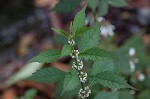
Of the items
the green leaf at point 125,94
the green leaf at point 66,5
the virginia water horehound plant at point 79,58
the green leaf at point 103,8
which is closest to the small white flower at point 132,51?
the green leaf at point 125,94

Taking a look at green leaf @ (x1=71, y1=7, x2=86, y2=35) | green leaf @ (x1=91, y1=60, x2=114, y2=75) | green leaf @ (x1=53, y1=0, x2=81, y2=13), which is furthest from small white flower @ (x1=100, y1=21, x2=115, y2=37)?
green leaf @ (x1=71, y1=7, x2=86, y2=35)

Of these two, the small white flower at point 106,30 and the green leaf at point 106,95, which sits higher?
the small white flower at point 106,30

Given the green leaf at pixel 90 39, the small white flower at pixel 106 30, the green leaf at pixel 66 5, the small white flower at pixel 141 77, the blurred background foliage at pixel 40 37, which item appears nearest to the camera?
the green leaf at pixel 90 39

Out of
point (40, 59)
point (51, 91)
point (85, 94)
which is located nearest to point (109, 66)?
point (85, 94)

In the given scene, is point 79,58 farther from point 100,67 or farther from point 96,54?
point 100,67

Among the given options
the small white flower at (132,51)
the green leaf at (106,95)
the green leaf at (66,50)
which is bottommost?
the green leaf at (106,95)

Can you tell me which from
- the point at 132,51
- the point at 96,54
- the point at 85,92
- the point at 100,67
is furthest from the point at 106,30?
the point at 96,54

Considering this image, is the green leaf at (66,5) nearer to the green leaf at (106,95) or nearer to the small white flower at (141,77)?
the green leaf at (106,95)

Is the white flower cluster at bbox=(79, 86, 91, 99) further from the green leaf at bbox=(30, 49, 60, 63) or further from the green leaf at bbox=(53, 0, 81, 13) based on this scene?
the green leaf at bbox=(53, 0, 81, 13)
